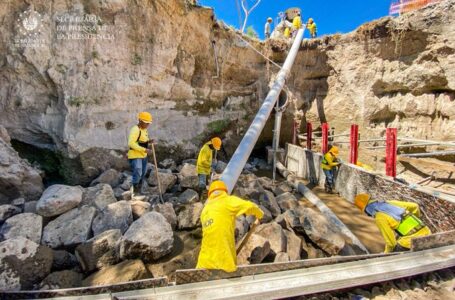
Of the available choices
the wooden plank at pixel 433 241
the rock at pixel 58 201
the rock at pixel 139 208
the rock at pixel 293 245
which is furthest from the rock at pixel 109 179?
the wooden plank at pixel 433 241

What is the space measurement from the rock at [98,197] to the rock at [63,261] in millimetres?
903

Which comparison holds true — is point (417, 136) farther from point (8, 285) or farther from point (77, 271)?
point (8, 285)

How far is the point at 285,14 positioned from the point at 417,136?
10.5 meters

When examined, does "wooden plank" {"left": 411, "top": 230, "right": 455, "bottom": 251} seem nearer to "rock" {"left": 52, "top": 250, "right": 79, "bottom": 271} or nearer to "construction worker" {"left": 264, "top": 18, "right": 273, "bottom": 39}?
"rock" {"left": 52, "top": 250, "right": 79, "bottom": 271}

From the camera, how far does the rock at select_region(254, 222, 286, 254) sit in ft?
11.0

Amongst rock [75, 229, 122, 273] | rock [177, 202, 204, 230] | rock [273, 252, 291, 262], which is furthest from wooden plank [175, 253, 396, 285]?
rock [177, 202, 204, 230]

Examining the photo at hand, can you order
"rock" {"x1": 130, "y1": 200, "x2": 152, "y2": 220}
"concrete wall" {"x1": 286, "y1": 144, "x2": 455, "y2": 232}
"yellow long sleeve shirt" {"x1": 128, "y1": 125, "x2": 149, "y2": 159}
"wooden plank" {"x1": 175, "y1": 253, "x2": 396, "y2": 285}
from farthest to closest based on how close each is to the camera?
1. "yellow long sleeve shirt" {"x1": 128, "y1": 125, "x2": 149, "y2": 159}
2. "rock" {"x1": 130, "y1": 200, "x2": 152, "y2": 220}
3. "concrete wall" {"x1": 286, "y1": 144, "x2": 455, "y2": 232}
4. "wooden plank" {"x1": 175, "y1": 253, "x2": 396, "y2": 285}

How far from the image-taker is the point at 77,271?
10.2 ft

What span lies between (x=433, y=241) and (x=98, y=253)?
3928mm

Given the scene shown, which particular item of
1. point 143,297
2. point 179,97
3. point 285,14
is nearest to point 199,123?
point 179,97

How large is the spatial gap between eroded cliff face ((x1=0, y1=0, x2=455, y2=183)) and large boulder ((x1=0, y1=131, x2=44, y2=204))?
4.48ft

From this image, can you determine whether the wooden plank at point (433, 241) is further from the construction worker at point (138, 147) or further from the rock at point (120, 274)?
the construction worker at point (138, 147)

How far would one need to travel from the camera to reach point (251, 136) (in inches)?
257

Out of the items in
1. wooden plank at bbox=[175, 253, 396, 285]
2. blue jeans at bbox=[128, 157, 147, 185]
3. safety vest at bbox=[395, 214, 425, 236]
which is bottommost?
wooden plank at bbox=[175, 253, 396, 285]
